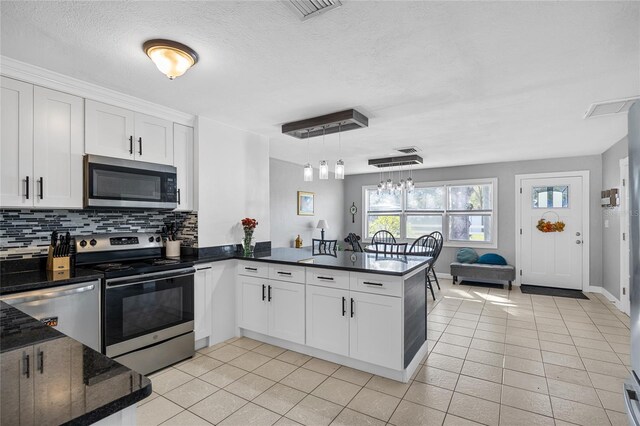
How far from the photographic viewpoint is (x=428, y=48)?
6.67ft

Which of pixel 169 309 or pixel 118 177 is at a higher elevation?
pixel 118 177

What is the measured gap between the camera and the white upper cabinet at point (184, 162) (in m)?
3.33

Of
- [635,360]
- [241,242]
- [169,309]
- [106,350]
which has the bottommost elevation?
Result: [106,350]

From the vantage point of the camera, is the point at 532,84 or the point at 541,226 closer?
the point at 532,84

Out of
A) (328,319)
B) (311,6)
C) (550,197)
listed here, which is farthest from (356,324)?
(550,197)

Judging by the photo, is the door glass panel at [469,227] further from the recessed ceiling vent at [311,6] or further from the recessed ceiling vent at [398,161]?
the recessed ceiling vent at [311,6]

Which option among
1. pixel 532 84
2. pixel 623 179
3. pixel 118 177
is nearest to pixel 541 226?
pixel 623 179

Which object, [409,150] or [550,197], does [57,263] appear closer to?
[409,150]

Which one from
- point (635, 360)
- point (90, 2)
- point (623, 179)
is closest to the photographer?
point (635, 360)

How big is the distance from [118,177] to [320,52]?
2032 millimetres

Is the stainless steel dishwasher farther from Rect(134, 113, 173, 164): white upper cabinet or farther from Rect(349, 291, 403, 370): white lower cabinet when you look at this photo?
Rect(349, 291, 403, 370): white lower cabinet

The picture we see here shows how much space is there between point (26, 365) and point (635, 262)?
2.07 m

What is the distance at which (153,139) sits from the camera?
10.3 ft

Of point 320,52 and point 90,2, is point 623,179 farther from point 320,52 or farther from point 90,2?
point 90,2
